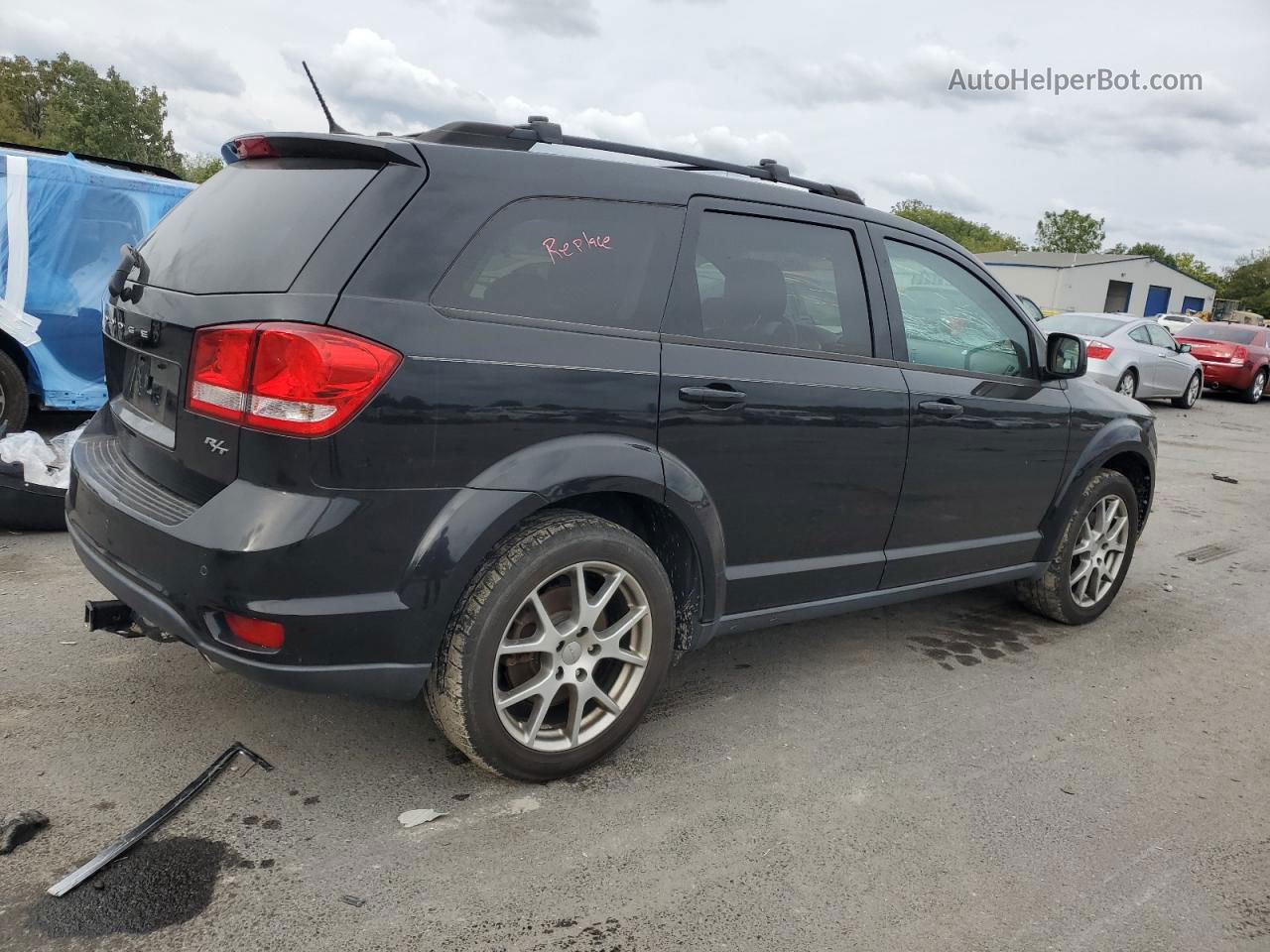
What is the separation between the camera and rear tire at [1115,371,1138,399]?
15.5 metres

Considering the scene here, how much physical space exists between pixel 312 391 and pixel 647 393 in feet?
3.17

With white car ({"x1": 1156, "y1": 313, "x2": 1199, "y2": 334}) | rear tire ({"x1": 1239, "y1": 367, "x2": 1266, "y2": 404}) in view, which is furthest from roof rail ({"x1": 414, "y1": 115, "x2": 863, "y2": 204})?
white car ({"x1": 1156, "y1": 313, "x2": 1199, "y2": 334})

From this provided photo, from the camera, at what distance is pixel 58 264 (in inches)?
247

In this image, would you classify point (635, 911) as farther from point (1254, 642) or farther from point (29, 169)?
point (29, 169)

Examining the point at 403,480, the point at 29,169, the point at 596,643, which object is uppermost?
the point at 29,169

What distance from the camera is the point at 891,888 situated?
8.45 feet

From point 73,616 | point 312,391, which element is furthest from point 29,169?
point 312,391

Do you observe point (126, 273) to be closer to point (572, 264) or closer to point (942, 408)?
point (572, 264)

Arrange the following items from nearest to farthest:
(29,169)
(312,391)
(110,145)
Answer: (312,391), (29,169), (110,145)

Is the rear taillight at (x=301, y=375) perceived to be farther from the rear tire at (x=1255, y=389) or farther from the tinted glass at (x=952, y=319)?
the rear tire at (x=1255, y=389)

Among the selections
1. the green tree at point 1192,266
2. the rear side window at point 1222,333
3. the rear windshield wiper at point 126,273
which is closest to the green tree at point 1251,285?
the green tree at point 1192,266

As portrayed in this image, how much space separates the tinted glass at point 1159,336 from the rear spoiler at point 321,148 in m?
16.6

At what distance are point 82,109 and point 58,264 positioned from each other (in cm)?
7020

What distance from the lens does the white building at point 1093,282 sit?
61656 millimetres
